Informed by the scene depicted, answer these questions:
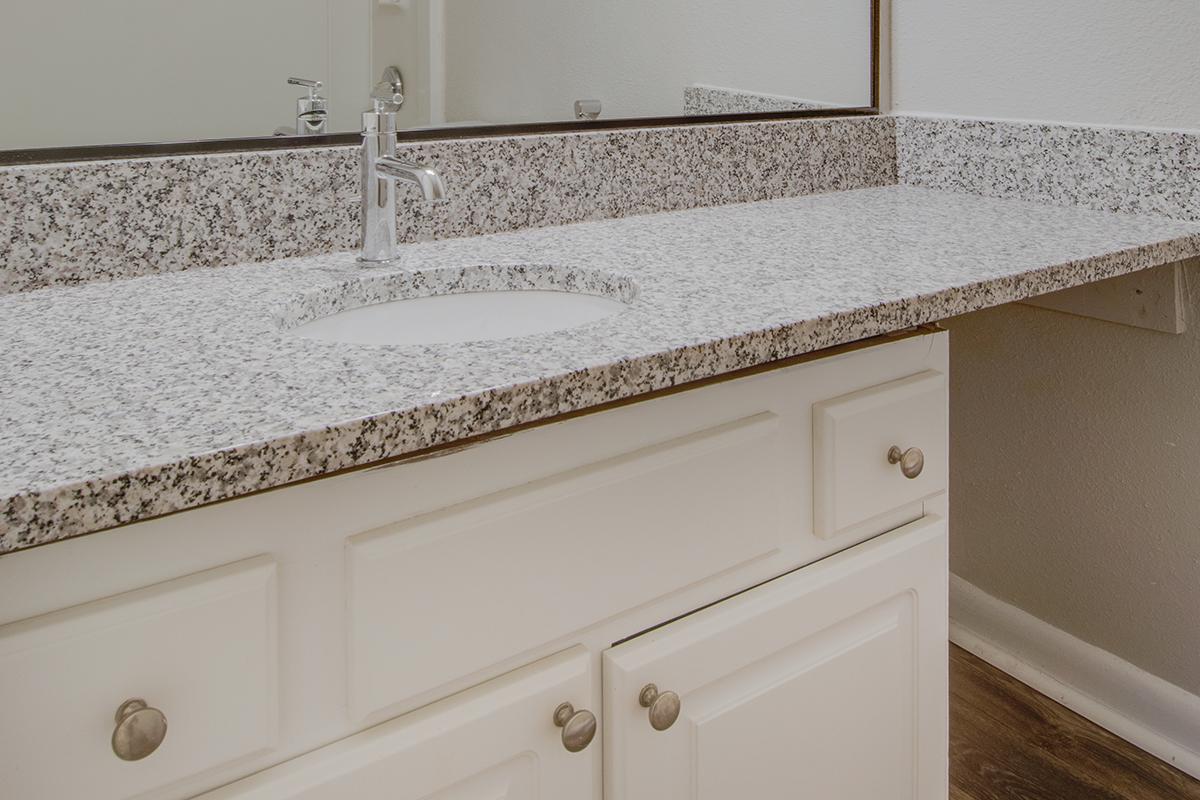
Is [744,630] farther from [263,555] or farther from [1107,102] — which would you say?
[1107,102]

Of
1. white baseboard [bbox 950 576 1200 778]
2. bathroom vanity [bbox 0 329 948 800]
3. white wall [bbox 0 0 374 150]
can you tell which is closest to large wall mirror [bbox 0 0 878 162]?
white wall [bbox 0 0 374 150]

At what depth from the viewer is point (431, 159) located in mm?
1122

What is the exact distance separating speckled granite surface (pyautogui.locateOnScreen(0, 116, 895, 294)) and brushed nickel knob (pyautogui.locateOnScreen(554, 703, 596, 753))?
587 millimetres

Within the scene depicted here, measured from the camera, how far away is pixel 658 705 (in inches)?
29.2

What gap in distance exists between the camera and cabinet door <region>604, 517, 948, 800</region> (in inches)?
29.6

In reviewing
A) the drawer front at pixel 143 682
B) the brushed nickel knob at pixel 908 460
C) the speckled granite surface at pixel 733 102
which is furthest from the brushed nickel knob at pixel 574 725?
the speckled granite surface at pixel 733 102

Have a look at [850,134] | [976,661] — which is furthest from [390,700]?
[976,661]

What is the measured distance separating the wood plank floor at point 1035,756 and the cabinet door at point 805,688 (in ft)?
1.73

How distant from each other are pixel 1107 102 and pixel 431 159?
865mm

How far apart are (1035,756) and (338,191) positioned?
128 centimetres

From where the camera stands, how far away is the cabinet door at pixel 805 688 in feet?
2.46

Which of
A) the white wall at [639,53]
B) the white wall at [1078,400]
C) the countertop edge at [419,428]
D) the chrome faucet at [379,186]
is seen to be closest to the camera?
the countertop edge at [419,428]

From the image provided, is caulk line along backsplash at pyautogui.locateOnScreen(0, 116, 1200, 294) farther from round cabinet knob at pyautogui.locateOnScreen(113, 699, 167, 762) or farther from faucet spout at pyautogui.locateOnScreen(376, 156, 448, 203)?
round cabinet knob at pyautogui.locateOnScreen(113, 699, 167, 762)

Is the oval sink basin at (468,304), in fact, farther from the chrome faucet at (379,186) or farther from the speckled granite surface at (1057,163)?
the speckled granite surface at (1057,163)
